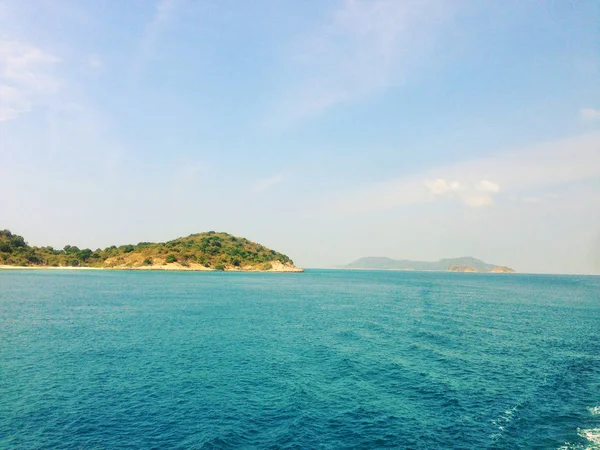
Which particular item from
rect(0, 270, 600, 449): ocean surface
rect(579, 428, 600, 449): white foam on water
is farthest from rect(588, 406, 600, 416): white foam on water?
rect(579, 428, 600, 449): white foam on water

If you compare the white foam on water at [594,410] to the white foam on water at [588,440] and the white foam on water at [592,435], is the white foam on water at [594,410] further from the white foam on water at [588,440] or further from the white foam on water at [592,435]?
the white foam on water at [592,435]

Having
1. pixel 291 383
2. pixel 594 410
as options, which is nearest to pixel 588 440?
pixel 594 410

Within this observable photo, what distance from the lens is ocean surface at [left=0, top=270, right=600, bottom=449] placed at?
29672 mm

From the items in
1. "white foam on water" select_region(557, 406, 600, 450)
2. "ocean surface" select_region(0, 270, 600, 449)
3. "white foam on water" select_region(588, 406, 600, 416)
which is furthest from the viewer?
"white foam on water" select_region(588, 406, 600, 416)

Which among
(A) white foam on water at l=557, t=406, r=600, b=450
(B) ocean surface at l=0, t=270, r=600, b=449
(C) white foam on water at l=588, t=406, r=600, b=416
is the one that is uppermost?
(B) ocean surface at l=0, t=270, r=600, b=449

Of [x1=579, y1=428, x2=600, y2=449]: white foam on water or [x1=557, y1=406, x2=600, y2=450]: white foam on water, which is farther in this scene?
[x1=579, y1=428, x2=600, y2=449]: white foam on water

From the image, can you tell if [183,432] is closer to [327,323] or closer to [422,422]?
[422,422]

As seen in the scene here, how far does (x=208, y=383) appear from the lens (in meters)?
41.0

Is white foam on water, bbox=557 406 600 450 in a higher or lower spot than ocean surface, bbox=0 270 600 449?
lower

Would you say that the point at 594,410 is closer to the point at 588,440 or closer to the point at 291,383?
the point at 588,440

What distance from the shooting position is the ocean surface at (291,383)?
29672 millimetres

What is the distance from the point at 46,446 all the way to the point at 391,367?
1532 inches

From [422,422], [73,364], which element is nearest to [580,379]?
[422,422]

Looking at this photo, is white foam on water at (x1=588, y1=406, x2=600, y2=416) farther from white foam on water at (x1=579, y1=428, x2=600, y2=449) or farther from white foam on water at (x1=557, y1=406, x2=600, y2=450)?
white foam on water at (x1=579, y1=428, x2=600, y2=449)
